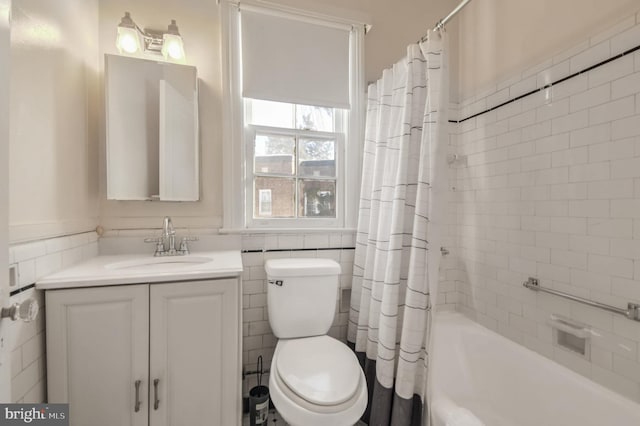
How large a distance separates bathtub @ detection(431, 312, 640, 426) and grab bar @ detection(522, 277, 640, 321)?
0.35 meters

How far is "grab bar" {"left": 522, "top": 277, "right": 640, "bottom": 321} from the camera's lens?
114cm

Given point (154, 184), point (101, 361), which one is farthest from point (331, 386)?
point (154, 184)

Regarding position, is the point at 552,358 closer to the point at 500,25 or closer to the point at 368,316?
the point at 368,316

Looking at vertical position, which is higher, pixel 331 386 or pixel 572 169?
pixel 572 169

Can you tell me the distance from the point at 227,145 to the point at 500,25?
186 centimetres

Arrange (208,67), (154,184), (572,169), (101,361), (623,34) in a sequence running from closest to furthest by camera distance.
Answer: (101,361)
(623,34)
(572,169)
(154,184)
(208,67)

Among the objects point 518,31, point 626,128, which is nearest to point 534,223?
point 626,128

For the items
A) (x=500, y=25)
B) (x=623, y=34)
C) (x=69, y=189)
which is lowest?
(x=69, y=189)

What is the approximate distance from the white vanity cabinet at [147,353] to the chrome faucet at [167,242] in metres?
0.45

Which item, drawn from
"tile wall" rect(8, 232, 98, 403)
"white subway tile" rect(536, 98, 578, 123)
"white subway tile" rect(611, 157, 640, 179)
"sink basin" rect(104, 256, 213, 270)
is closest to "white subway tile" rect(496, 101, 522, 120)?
"white subway tile" rect(536, 98, 578, 123)

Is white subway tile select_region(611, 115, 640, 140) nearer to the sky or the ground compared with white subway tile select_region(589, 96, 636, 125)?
nearer to the ground

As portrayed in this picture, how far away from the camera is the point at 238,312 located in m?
1.27

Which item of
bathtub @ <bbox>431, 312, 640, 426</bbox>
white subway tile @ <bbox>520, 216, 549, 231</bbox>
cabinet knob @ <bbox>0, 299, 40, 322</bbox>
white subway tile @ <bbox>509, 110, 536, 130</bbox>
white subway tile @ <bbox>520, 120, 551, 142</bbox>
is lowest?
bathtub @ <bbox>431, 312, 640, 426</bbox>

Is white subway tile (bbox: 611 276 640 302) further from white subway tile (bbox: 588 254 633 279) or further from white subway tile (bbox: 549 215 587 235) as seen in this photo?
white subway tile (bbox: 549 215 587 235)
